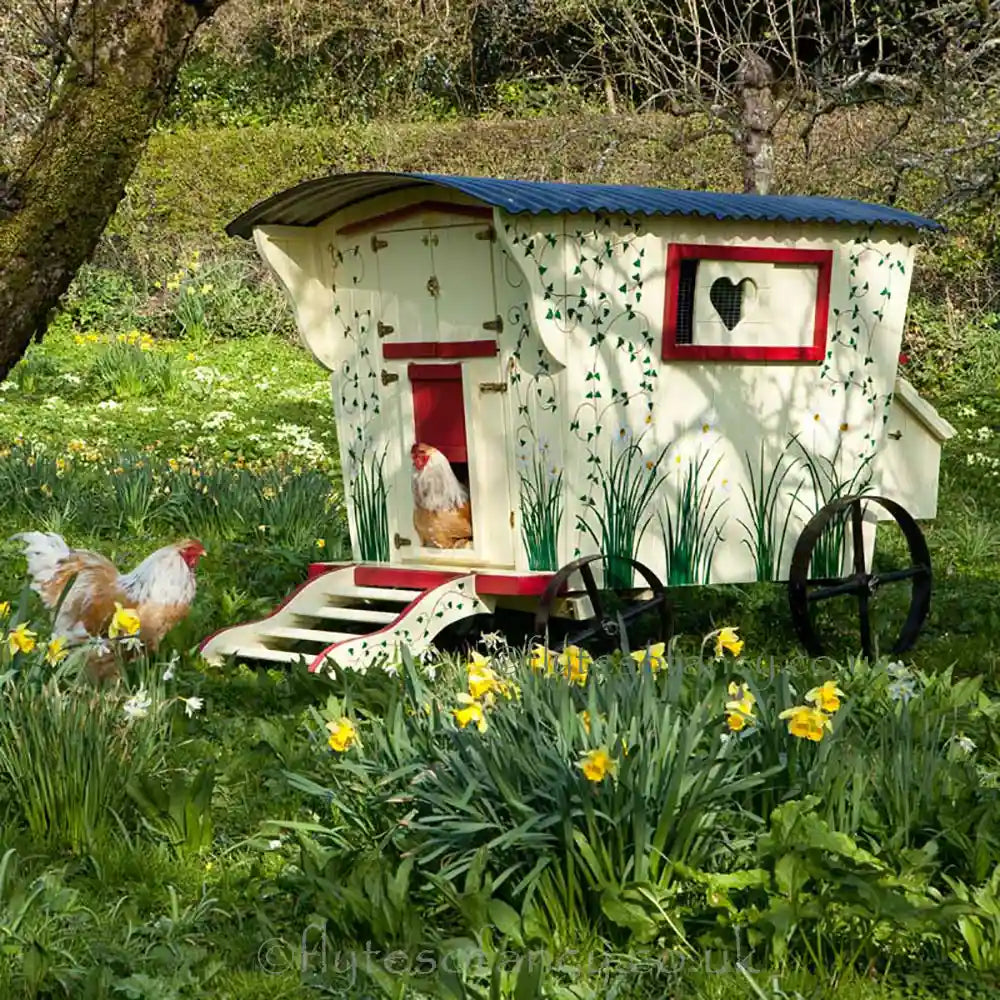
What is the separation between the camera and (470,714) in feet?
11.5

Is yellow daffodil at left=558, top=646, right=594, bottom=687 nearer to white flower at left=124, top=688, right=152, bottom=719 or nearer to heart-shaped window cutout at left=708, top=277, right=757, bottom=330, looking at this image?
white flower at left=124, top=688, right=152, bottom=719

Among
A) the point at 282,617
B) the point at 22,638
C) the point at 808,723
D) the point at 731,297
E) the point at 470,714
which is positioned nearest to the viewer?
the point at 808,723

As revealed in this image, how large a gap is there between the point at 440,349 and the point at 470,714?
7.95 feet

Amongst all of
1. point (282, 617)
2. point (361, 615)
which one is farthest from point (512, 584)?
point (282, 617)

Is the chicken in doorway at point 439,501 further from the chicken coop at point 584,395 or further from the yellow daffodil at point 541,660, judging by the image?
the yellow daffodil at point 541,660

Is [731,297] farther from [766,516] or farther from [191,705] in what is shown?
[191,705]

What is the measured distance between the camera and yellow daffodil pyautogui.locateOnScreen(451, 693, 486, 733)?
11.5 feet

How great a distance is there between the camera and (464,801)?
3332mm

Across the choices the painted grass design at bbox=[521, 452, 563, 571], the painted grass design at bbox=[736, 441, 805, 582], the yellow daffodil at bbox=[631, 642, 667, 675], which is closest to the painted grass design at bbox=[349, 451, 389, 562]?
the painted grass design at bbox=[521, 452, 563, 571]

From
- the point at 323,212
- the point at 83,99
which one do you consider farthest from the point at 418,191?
the point at 83,99

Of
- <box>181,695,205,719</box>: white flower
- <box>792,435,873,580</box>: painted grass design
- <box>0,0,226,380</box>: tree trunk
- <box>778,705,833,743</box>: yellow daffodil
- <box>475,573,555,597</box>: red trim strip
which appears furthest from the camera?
<box>792,435,873,580</box>: painted grass design

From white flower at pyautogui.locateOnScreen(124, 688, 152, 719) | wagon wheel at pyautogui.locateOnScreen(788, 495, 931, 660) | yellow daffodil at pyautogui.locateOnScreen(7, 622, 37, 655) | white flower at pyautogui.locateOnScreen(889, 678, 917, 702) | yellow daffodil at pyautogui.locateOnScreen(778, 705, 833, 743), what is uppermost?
yellow daffodil at pyautogui.locateOnScreen(778, 705, 833, 743)

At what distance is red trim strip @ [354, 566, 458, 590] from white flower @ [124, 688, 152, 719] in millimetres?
1525

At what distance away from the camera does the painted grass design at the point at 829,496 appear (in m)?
6.01
